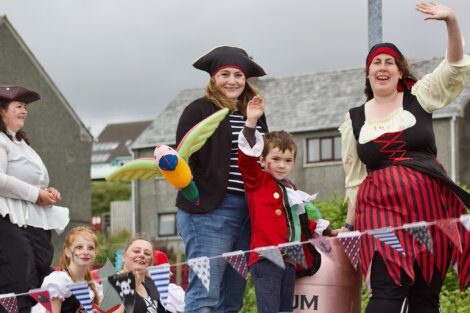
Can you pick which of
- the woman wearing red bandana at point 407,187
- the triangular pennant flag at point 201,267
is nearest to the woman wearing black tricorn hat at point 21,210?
the triangular pennant flag at point 201,267

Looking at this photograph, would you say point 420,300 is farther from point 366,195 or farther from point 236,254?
point 236,254

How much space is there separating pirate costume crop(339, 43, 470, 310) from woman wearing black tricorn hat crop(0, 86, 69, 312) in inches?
91.0

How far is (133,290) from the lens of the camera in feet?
23.9

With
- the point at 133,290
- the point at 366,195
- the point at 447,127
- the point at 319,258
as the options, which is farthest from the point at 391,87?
the point at 447,127

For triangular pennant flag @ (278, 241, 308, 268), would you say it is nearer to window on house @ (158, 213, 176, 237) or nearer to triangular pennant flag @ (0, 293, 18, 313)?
triangular pennant flag @ (0, 293, 18, 313)

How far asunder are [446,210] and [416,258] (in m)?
0.33

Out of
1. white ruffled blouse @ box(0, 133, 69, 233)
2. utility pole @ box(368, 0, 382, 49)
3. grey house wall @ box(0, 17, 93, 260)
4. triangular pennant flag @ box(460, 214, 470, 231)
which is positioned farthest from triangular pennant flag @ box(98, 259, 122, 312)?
grey house wall @ box(0, 17, 93, 260)

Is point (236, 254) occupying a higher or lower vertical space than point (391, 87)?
lower

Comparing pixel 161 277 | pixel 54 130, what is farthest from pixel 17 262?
pixel 54 130

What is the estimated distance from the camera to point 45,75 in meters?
42.3

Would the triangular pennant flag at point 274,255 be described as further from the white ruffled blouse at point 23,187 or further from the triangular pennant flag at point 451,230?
the white ruffled blouse at point 23,187

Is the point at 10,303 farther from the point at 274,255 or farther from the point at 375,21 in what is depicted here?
the point at 375,21

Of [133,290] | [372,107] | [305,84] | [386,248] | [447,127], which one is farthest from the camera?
[305,84]

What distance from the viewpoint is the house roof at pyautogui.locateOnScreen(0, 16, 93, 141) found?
4028 centimetres
